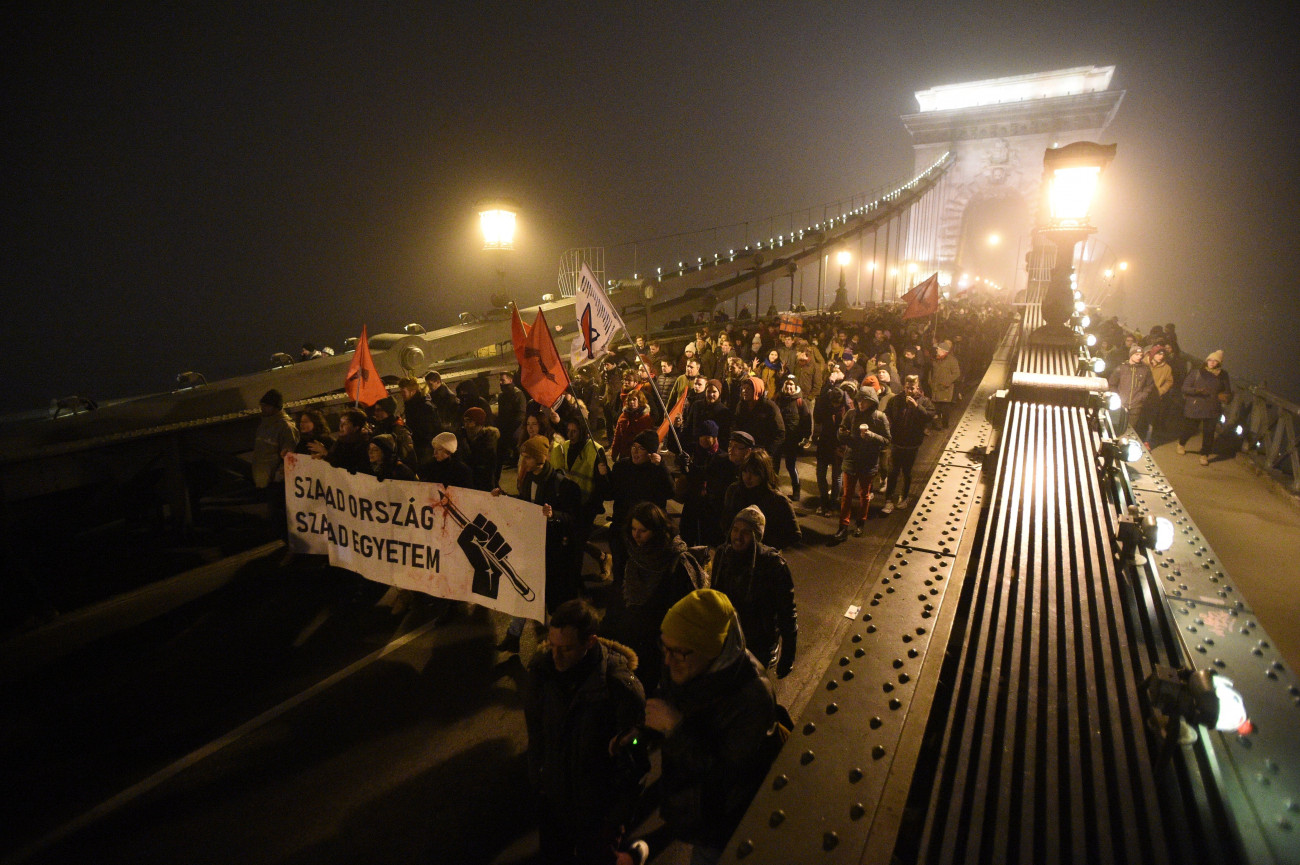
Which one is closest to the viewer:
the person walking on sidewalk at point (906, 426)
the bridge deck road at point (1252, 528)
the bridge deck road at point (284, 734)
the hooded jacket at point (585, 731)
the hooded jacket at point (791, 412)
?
the hooded jacket at point (585, 731)

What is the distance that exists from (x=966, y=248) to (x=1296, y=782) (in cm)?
7861

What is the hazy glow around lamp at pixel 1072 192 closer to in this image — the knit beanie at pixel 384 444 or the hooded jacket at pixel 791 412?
the hooded jacket at pixel 791 412

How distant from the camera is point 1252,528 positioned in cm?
664

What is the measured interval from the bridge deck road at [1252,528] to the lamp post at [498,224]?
10989 millimetres

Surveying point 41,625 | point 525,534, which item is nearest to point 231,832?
point 525,534

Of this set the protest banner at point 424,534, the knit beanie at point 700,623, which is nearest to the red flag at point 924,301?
the protest banner at point 424,534

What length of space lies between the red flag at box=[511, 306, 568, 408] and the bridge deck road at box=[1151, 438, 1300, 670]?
6054 mm

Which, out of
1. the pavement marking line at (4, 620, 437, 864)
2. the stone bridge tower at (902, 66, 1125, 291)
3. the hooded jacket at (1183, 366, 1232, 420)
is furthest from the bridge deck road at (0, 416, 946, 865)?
the stone bridge tower at (902, 66, 1125, 291)

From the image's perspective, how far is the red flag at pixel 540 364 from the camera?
6.06 m

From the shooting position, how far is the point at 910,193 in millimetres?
52719

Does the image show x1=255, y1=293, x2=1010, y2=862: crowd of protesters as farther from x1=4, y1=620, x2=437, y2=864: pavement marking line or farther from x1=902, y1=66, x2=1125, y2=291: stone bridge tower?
x1=902, y1=66, x2=1125, y2=291: stone bridge tower

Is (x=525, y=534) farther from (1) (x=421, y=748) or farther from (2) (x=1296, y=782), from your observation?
(2) (x=1296, y=782)

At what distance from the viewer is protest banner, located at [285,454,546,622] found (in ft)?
12.9

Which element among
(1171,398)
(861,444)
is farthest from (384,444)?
(1171,398)
